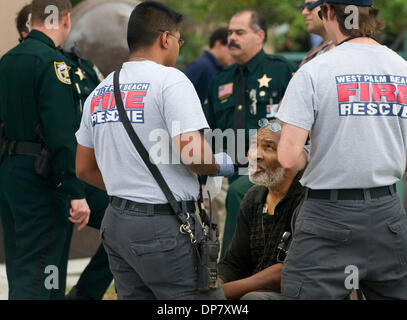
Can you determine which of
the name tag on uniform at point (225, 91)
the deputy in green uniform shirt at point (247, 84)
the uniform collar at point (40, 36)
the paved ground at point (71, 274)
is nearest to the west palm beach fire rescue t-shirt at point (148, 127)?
the uniform collar at point (40, 36)

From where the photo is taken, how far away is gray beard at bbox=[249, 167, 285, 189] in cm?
444

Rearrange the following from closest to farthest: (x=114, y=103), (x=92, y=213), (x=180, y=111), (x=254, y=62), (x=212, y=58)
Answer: (x=180, y=111)
(x=114, y=103)
(x=92, y=213)
(x=254, y=62)
(x=212, y=58)

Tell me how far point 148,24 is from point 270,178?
1214 mm

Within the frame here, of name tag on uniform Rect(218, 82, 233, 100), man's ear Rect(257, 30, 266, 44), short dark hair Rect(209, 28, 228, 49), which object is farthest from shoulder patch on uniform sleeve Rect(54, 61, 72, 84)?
short dark hair Rect(209, 28, 228, 49)

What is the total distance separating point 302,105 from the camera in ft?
11.4

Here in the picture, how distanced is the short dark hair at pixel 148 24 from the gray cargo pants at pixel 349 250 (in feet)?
3.37

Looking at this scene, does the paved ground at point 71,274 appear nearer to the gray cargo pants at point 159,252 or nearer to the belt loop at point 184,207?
the gray cargo pants at point 159,252

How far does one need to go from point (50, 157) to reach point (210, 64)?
4591 millimetres

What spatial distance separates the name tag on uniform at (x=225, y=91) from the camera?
685cm

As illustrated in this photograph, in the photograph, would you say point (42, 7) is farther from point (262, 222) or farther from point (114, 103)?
point (262, 222)

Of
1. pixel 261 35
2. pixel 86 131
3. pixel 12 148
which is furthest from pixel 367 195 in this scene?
pixel 261 35

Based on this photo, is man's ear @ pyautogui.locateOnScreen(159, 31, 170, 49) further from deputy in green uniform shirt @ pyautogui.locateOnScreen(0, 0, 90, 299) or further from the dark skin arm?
the dark skin arm

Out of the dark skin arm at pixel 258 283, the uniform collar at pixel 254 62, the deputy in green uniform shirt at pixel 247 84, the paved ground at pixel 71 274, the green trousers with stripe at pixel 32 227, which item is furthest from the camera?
the uniform collar at pixel 254 62

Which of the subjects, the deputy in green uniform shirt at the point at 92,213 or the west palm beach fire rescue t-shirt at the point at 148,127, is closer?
the west palm beach fire rescue t-shirt at the point at 148,127
